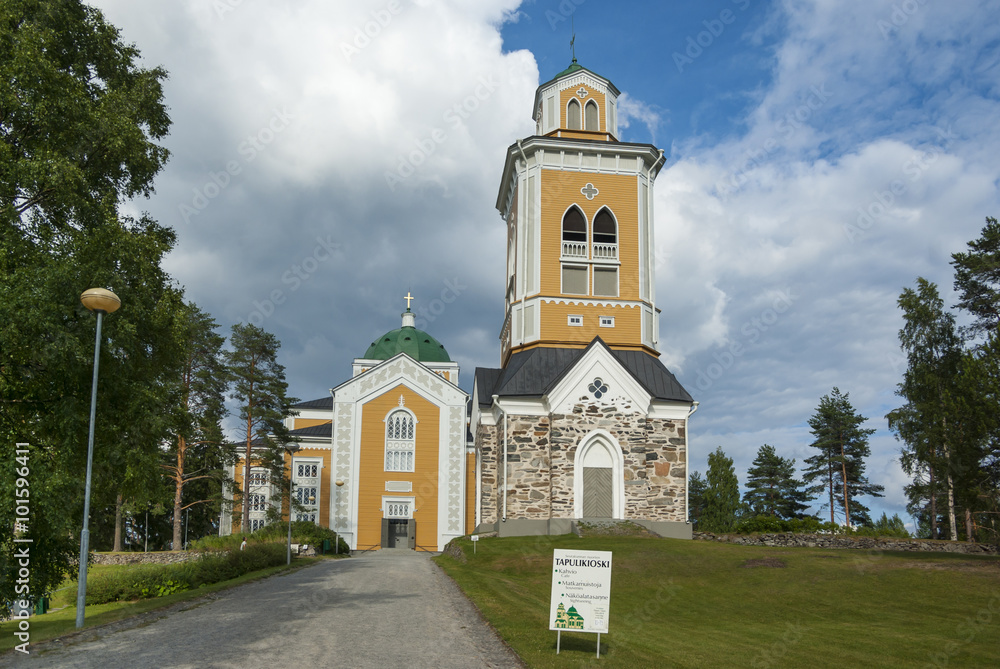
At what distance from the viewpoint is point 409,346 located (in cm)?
6194

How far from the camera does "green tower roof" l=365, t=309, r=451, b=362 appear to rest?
203 feet

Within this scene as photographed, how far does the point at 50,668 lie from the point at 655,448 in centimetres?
2579

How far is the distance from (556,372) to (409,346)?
3072cm

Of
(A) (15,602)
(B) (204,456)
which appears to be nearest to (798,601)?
(A) (15,602)

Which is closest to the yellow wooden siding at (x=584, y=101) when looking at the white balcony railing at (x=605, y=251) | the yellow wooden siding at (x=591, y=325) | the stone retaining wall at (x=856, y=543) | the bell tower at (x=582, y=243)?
the bell tower at (x=582, y=243)

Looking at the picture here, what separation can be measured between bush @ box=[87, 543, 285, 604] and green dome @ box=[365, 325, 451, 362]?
131ft

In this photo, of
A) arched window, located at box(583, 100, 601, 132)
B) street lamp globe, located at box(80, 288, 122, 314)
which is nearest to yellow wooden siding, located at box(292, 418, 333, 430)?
arched window, located at box(583, 100, 601, 132)

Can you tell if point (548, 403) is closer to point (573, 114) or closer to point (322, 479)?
point (573, 114)

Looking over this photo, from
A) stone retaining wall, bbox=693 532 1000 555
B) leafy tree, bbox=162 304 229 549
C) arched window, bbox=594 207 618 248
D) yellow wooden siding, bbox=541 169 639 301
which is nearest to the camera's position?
stone retaining wall, bbox=693 532 1000 555

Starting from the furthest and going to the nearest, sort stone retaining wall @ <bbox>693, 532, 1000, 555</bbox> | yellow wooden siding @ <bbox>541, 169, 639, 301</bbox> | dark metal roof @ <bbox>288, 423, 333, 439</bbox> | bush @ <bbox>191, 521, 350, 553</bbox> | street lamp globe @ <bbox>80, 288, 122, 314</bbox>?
dark metal roof @ <bbox>288, 423, 333, 439</bbox> → yellow wooden siding @ <bbox>541, 169, 639, 301</bbox> → bush @ <bbox>191, 521, 350, 553</bbox> → stone retaining wall @ <bbox>693, 532, 1000, 555</bbox> → street lamp globe @ <bbox>80, 288, 122, 314</bbox>

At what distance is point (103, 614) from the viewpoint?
44.3 ft

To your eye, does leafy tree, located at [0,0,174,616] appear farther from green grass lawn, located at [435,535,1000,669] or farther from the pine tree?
the pine tree

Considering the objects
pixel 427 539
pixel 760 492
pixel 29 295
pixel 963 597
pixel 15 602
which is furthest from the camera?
pixel 760 492

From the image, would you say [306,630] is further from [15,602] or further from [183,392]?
[183,392]
